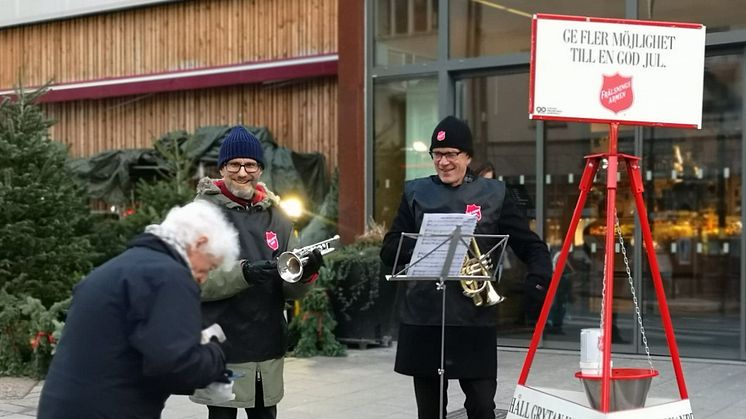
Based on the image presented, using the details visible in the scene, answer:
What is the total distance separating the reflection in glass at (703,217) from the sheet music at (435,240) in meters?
6.36

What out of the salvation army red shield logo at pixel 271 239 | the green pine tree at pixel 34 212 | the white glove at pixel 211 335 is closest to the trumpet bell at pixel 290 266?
the salvation army red shield logo at pixel 271 239

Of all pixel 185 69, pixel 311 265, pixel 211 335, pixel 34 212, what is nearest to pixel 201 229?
pixel 211 335

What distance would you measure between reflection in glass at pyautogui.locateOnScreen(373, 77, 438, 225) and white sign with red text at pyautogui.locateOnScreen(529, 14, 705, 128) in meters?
6.80

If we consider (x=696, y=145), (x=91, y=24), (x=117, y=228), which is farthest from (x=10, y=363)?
(x=91, y=24)

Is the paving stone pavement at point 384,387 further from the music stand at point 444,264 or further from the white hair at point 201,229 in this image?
the white hair at point 201,229

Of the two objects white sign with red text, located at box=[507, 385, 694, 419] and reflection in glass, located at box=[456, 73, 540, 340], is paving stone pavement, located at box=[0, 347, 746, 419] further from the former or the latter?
white sign with red text, located at box=[507, 385, 694, 419]

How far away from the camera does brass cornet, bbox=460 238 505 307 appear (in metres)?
4.88

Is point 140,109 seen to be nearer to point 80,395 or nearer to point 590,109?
point 590,109

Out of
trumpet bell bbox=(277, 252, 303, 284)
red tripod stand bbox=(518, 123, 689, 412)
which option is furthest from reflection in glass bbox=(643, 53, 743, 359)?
trumpet bell bbox=(277, 252, 303, 284)

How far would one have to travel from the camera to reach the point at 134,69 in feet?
53.7

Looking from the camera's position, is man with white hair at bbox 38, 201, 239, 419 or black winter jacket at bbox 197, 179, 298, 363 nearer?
man with white hair at bbox 38, 201, 239, 419

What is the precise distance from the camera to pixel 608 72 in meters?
4.91

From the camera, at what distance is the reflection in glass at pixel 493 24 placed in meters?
11.0

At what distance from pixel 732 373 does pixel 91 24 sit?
12.1 m
